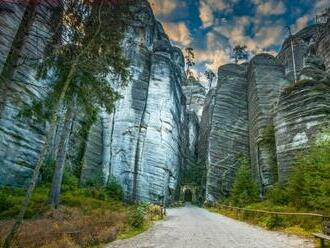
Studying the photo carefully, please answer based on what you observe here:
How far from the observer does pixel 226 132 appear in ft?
156

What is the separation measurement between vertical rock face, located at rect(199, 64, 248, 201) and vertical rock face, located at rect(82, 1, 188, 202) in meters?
7.60

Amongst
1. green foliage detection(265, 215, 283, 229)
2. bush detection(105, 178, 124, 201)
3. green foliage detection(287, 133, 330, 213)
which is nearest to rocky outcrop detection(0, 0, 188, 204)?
bush detection(105, 178, 124, 201)

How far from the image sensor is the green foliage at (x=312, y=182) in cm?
1423

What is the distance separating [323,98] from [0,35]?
2672 centimetres

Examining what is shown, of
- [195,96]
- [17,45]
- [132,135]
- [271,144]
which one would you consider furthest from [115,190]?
[195,96]

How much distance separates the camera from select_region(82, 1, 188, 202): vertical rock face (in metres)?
32.1

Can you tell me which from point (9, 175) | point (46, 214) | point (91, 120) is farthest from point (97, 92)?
point (9, 175)

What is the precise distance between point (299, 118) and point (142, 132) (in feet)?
60.4

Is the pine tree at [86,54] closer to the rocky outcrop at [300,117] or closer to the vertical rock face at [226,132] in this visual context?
the rocky outcrop at [300,117]

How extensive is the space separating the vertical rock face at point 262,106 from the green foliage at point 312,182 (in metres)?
15.8

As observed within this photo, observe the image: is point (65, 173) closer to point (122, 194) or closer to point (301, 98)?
point (122, 194)

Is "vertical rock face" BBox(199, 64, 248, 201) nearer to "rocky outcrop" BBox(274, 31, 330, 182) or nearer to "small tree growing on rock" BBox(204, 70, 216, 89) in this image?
"rocky outcrop" BBox(274, 31, 330, 182)

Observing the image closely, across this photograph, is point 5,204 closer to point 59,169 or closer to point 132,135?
point 59,169

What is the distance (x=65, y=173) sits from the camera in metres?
25.3
